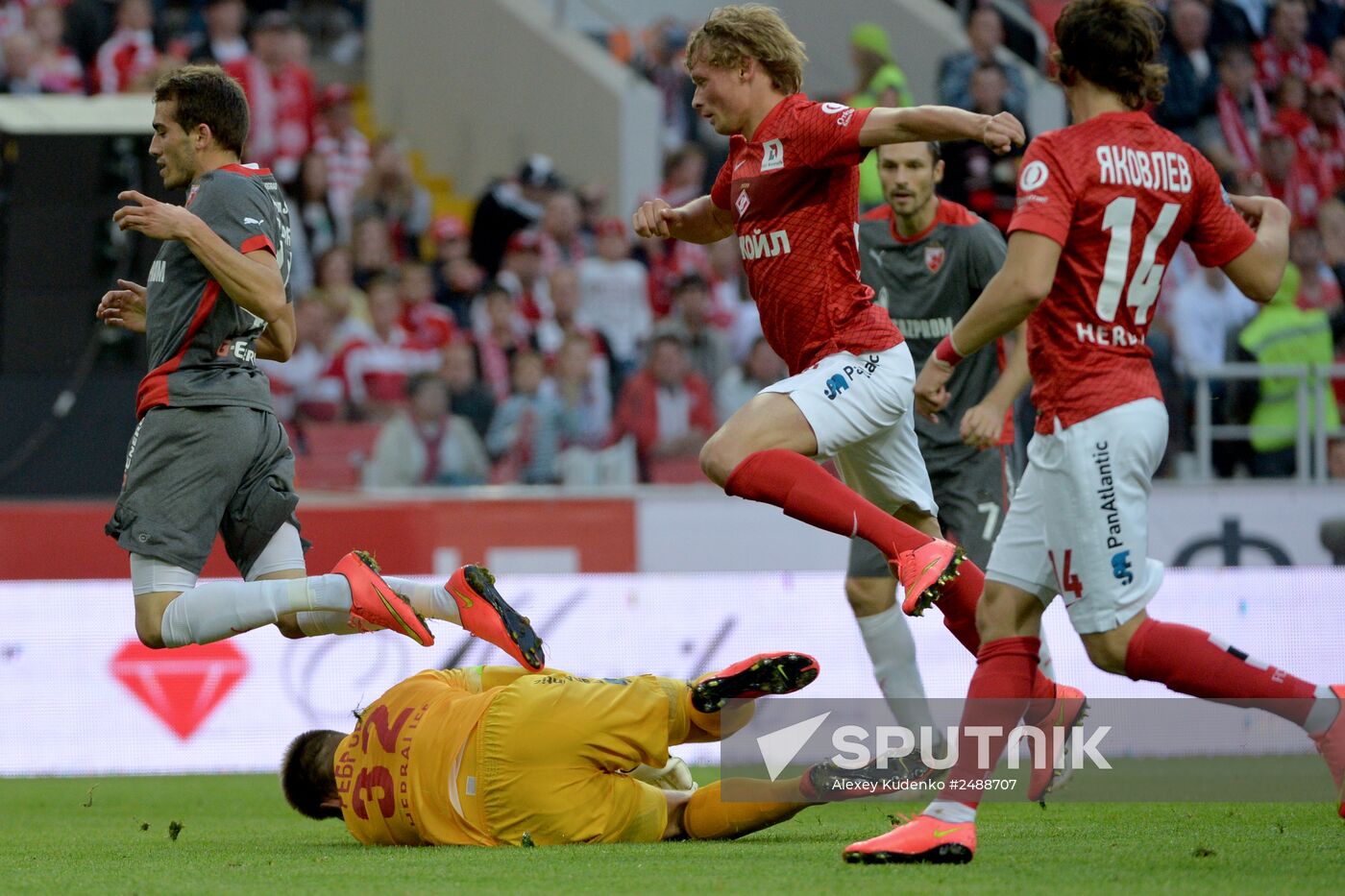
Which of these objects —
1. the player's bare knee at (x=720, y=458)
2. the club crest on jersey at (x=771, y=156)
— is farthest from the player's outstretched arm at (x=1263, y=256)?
the player's bare knee at (x=720, y=458)

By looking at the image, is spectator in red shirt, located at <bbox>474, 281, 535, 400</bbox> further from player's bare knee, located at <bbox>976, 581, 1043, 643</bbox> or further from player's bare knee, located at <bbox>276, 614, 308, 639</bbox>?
player's bare knee, located at <bbox>976, 581, 1043, 643</bbox>

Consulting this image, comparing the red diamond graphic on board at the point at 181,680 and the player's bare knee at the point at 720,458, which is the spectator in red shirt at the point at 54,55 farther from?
the player's bare knee at the point at 720,458

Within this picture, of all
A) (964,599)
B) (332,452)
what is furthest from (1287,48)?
(964,599)

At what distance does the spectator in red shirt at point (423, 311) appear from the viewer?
12008 millimetres

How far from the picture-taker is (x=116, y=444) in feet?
31.6

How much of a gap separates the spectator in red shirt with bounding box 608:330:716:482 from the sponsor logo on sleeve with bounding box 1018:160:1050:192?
659 cm

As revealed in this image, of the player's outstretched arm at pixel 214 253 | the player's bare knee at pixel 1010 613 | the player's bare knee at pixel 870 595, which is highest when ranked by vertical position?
the player's outstretched arm at pixel 214 253

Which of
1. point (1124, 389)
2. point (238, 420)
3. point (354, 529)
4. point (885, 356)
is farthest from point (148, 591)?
point (354, 529)

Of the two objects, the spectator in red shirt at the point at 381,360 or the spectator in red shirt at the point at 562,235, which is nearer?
the spectator in red shirt at the point at 381,360

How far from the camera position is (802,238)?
520cm

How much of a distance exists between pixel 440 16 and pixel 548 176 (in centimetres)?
251

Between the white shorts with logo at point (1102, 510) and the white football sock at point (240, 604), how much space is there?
7.02 feet

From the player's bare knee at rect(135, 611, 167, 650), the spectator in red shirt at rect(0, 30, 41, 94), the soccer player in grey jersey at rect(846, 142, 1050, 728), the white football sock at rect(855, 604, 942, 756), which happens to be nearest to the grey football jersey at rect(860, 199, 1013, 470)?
the soccer player in grey jersey at rect(846, 142, 1050, 728)

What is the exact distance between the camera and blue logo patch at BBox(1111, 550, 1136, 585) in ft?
13.5
